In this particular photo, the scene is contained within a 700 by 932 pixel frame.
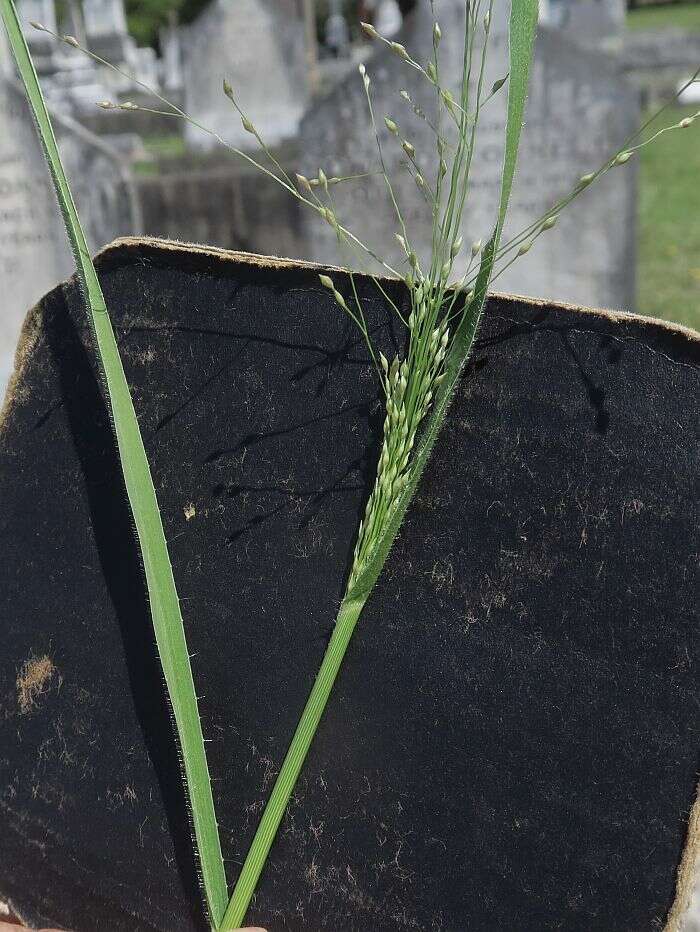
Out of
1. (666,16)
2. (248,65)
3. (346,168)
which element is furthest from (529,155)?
(666,16)

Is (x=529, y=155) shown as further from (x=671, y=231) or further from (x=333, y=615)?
(x=333, y=615)

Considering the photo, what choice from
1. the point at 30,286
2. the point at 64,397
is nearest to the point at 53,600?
the point at 64,397

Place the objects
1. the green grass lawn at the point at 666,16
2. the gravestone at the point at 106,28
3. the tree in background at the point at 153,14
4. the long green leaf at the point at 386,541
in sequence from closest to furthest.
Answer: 1. the long green leaf at the point at 386,541
2. the gravestone at the point at 106,28
3. the green grass lawn at the point at 666,16
4. the tree in background at the point at 153,14

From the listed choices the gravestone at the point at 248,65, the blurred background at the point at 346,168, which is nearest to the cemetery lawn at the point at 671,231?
the blurred background at the point at 346,168

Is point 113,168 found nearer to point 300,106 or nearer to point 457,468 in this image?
point 300,106

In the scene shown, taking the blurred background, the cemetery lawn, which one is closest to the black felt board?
the blurred background

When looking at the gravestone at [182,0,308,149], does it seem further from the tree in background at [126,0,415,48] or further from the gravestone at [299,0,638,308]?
the tree in background at [126,0,415,48]

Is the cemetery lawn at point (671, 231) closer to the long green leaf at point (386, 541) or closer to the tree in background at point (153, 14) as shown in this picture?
the long green leaf at point (386, 541)
